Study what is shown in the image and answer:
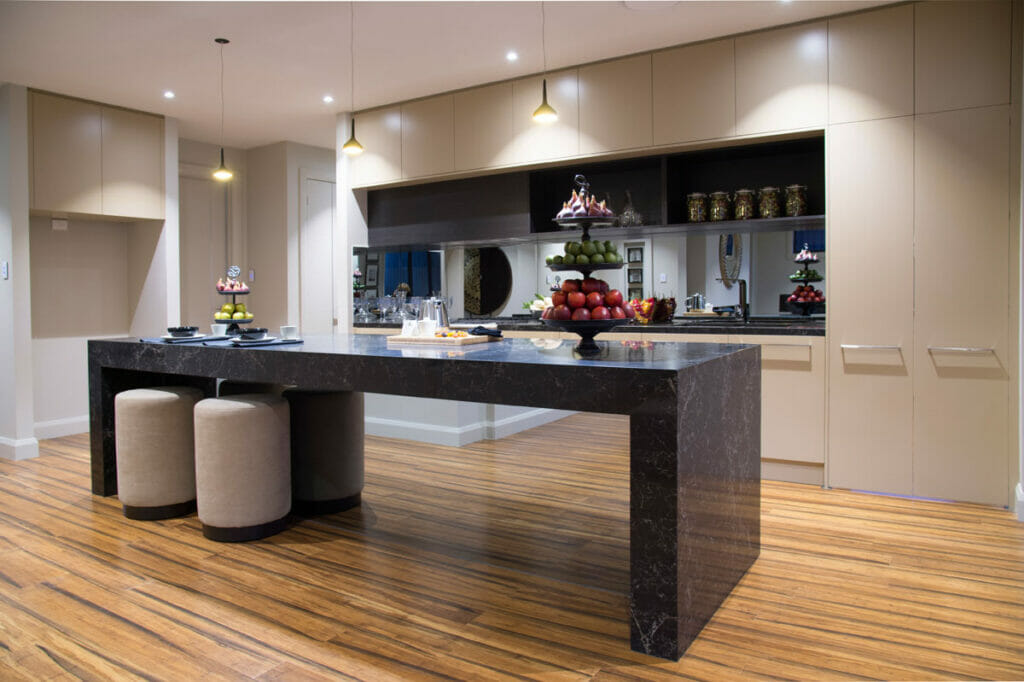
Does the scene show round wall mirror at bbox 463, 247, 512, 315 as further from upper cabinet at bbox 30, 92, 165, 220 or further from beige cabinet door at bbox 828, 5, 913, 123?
beige cabinet door at bbox 828, 5, 913, 123

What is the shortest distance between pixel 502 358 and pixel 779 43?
295 cm

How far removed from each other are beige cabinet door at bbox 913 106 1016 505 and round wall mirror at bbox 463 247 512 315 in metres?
3.18

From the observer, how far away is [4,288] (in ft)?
16.4

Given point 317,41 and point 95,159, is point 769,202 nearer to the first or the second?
point 317,41

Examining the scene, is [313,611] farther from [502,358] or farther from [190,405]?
[190,405]

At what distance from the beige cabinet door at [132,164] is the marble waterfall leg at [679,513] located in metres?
5.26

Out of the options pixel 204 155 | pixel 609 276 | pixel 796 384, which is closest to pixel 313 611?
pixel 796 384

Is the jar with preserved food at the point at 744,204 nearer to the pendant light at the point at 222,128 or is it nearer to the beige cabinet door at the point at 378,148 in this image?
the beige cabinet door at the point at 378,148

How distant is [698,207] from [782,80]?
3.18ft

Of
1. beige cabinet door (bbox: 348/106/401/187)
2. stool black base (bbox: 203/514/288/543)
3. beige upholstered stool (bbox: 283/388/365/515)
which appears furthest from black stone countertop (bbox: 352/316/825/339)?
stool black base (bbox: 203/514/288/543)

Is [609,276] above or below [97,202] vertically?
below

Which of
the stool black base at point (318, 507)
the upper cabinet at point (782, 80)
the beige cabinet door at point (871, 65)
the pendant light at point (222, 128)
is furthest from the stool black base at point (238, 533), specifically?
the beige cabinet door at point (871, 65)

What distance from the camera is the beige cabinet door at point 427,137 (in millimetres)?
5414

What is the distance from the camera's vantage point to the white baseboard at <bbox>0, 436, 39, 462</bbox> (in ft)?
16.1
